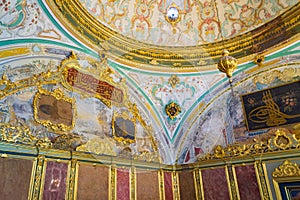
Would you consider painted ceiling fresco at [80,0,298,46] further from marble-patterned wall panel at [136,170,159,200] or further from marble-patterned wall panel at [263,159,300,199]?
marble-patterned wall panel at [136,170,159,200]

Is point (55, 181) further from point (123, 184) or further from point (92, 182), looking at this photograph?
point (123, 184)

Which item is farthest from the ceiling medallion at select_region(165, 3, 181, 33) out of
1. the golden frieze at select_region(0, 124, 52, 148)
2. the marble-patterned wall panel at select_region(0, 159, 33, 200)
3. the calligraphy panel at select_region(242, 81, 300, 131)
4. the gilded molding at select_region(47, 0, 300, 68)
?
the marble-patterned wall panel at select_region(0, 159, 33, 200)

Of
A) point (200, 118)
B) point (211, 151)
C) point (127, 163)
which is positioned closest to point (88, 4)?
point (127, 163)

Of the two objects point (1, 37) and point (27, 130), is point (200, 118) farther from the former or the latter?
point (1, 37)

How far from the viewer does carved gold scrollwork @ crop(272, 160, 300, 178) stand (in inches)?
271

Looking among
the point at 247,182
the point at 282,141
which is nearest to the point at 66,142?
the point at 247,182

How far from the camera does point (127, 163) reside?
25.3ft

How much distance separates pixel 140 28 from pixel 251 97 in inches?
169

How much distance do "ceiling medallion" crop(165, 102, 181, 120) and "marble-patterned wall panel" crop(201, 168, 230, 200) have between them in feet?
7.20

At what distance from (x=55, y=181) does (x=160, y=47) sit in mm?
5141

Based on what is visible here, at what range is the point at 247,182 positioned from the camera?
755 cm

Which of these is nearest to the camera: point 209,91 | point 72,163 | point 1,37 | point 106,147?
point 1,37

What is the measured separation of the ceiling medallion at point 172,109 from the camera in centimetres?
908

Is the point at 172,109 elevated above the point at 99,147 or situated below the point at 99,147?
above
